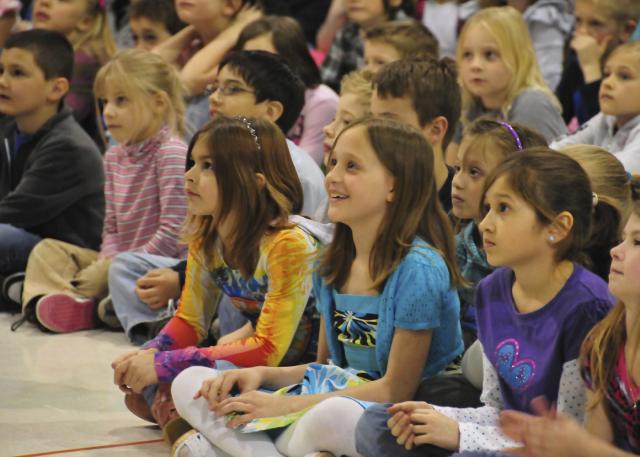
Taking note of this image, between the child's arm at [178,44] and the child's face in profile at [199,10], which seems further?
the child's arm at [178,44]

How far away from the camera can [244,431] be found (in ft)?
7.59

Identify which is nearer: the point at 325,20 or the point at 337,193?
the point at 337,193

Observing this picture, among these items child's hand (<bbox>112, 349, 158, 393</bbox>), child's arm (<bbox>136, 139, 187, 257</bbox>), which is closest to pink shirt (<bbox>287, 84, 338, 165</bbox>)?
child's arm (<bbox>136, 139, 187, 257</bbox>)

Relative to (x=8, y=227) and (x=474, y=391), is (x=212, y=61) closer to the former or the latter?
(x=8, y=227)

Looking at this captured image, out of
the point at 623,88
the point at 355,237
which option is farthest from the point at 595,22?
the point at 355,237

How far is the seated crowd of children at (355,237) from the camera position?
6.79ft

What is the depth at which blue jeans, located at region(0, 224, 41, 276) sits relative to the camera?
3807mm

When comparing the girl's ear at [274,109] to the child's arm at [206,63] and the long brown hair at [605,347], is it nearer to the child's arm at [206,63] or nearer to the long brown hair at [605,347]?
the child's arm at [206,63]

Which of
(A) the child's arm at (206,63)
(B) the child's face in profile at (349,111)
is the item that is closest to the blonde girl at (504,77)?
(B) the child's face in profile at (349,111)

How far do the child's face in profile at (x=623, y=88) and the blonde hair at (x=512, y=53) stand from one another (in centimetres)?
31

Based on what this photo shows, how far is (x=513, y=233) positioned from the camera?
2080 millimetres

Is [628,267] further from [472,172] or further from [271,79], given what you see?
[271,79]

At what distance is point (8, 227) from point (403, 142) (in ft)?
6.20

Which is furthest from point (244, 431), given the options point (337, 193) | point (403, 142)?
point (403, 142)
